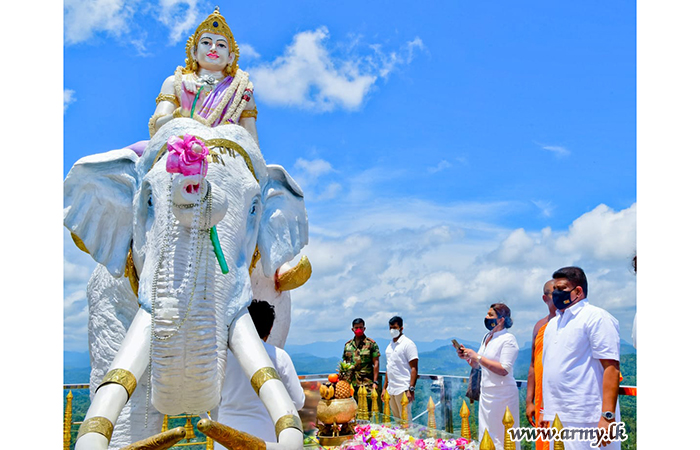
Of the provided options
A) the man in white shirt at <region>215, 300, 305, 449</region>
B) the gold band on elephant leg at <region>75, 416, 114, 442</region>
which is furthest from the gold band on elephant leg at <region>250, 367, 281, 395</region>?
the gold band on elephant leg at <region>75, 416, 114, 442</region>

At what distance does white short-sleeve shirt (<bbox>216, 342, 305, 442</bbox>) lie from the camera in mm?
3197

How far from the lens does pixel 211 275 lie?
279 cm

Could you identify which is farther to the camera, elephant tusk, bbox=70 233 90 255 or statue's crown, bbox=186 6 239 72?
statue's crown, bbox=186 6 239 72

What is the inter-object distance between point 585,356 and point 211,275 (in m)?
2.14

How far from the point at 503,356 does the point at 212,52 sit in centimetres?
303

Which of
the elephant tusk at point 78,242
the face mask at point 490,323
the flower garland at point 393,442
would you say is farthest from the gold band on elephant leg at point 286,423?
the face mask at point 490,323

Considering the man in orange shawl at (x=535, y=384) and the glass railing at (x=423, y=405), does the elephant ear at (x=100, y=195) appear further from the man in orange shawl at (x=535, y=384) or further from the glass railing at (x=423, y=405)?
the man in orange shawl at (x=535, y=384)

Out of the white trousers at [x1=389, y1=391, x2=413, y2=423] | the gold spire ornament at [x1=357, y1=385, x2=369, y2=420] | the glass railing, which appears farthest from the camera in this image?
the white trousers at [x1=389, y1=391, x2=413, y2=423]

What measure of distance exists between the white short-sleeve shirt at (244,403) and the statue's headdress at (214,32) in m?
1.97

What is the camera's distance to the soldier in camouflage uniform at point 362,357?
7152mm

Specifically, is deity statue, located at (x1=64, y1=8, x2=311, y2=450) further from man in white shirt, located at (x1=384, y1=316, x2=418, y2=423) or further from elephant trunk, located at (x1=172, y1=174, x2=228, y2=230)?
man in white shirt, located at (x1=384, y1=316, x2=418, y2=423)

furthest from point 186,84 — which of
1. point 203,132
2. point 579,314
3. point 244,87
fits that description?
point 579,314

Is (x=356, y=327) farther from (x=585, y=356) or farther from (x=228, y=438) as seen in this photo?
(x=228, y=438)

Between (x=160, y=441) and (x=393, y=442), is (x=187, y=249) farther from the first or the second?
(x=393, y=442)
